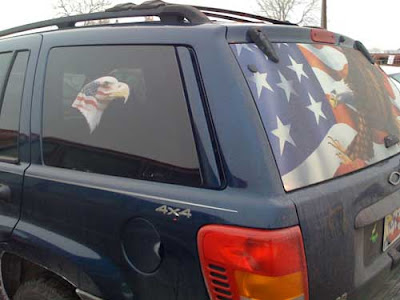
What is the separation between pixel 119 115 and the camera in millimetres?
1857

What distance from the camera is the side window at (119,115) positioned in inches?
66.0

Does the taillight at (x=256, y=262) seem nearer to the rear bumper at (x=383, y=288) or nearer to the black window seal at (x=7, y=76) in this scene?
the rear bumper at (x=383, y=288)

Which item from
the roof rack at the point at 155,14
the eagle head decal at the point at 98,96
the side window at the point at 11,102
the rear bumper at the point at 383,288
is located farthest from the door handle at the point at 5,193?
the rear bumper at the point at 383,288

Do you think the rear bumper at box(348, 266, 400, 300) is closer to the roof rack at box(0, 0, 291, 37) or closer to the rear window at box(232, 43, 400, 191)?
the rear window at box(232, 43, 400, 191)

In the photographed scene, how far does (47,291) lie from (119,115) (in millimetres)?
931

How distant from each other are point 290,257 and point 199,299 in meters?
0.37

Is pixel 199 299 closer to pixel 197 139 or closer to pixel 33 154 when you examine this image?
pixel 197 139

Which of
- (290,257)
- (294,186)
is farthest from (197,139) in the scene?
(290,257)

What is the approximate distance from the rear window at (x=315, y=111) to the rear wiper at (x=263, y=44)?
20mm

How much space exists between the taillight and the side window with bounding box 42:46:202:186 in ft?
0.80

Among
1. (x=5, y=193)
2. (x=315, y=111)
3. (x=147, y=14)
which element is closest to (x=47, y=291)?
(x=5, y=193)

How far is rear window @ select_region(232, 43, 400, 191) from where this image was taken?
159 centimetres

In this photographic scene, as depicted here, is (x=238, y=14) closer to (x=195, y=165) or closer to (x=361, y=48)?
(x=361, y=48)

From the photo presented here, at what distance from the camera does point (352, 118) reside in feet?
6.33
